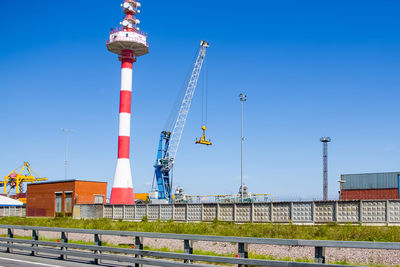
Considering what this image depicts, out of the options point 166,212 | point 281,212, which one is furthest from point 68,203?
point 281,212

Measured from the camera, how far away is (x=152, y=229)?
1057 inches

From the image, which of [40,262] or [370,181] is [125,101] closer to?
[370,181]

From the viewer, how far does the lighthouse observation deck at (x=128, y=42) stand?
60875mm

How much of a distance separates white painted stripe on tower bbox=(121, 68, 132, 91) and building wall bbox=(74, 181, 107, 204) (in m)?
12.5

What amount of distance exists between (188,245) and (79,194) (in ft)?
146

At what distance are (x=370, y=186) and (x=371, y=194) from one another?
1029 mm

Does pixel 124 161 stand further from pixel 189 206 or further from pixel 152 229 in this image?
pixel 152 229

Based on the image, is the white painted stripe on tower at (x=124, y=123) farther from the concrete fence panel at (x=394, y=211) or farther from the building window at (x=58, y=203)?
the concrete fence panel at (x=394, y=211)

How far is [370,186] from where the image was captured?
188 feet

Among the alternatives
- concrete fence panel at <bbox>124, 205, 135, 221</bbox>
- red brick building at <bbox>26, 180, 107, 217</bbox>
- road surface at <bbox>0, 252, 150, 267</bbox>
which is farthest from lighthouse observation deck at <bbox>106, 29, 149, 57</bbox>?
road surface at <bbox>0, 252, 150, 267</bbox>

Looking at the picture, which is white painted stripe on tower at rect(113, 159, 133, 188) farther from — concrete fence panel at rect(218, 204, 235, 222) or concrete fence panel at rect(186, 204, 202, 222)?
concrete fence panel at rect(218, 204, 235, 222)

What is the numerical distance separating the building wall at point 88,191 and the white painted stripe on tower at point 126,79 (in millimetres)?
12469

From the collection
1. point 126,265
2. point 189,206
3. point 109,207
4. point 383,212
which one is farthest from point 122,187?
point 126,265

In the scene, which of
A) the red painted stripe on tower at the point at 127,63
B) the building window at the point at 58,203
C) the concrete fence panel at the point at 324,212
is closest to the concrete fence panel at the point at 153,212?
the concrete fence panel at the point at 324,212
